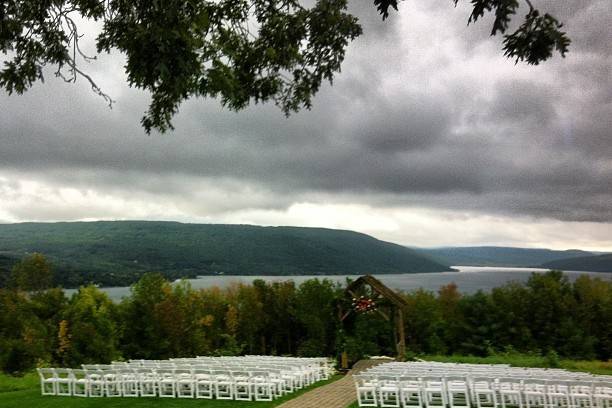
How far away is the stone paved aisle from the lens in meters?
11.5

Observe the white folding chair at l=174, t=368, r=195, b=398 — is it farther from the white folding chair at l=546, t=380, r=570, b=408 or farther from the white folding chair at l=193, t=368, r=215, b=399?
the white folding chair at l=546, t=380, r=570, b=408

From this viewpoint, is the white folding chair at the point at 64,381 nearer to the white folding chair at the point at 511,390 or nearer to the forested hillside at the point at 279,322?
→ the white folding chair at the point at 511,390

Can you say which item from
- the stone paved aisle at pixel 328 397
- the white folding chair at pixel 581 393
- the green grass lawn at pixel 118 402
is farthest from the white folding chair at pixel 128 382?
the white folding chair at pixel 581 393

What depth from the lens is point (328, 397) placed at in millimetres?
12562

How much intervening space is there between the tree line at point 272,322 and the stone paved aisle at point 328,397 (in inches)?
325

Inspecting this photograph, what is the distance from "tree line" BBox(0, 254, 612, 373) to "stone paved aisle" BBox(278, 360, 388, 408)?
8260 mm

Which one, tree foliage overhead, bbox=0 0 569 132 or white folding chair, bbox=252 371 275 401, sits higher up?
tree foliage overhead, bbox=0 0 569 132

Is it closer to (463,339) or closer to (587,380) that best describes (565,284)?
→ (463,339)

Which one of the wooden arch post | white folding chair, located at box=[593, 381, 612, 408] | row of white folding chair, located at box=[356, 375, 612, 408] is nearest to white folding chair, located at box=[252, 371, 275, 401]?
row of white folding chair, located at box=[356, 375, 612, 408]

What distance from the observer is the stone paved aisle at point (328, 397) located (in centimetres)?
1146

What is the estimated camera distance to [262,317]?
3297cm

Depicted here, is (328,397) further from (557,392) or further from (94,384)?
(94,384)

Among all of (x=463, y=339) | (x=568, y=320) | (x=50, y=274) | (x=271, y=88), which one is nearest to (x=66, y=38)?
(x=271, y=88)

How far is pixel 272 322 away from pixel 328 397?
2135 centimetres
